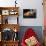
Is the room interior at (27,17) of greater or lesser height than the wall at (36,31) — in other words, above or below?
above

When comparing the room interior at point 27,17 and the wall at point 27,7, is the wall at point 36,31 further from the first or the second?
the wall at point 27,7

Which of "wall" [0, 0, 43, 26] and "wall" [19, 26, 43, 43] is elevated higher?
"wall" [0, 0, 43, 26]

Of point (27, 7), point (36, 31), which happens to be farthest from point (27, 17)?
point (36, 31)

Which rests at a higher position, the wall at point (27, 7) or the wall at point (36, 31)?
the wall at point (27, 7)

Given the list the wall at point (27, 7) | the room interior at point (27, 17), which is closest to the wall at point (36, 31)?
the room interior at point (27, 17)

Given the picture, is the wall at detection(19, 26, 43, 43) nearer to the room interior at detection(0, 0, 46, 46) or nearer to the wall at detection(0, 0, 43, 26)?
the room interior at detection(0, 0, 46, 46)

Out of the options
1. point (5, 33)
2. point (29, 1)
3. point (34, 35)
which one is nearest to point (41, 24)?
point (34, 35)

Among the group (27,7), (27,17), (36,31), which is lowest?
(36,31)

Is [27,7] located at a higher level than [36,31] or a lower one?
higher

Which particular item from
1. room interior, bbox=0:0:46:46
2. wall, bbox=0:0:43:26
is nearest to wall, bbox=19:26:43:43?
room interior, bbox=0:0:46:46

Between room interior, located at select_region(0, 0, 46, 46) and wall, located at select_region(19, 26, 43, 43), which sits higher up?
room interior, located at select_region(0, 0, 46, 46)

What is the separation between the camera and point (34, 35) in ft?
16.6

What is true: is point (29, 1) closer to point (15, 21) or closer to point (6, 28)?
point (15, 21)

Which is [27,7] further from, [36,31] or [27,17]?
[36,31]
